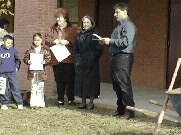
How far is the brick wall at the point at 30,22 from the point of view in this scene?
10.6 meters

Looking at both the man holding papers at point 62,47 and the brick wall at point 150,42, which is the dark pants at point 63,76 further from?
the brick wall at point 150,42

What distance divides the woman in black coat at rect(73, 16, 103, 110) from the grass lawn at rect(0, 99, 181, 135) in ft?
1.39

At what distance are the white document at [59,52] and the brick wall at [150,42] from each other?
15.9ft

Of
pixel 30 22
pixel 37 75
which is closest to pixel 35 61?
pixel 37 75

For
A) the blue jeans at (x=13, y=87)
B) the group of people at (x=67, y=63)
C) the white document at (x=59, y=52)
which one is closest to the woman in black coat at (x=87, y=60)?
the group of people at (x=67, y=63)

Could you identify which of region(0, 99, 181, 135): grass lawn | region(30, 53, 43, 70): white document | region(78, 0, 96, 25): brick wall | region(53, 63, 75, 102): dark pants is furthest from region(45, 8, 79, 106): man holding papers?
region(78, 0, 96, 25): brick wall

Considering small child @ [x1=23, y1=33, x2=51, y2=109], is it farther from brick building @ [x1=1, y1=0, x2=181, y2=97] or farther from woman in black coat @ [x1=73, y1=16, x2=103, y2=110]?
brick building @ [x1=1, y1=0, x2=181, y2=97]

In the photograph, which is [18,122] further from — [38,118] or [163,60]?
[163,60]

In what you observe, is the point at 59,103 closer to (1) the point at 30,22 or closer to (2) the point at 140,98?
(2) the point at 140,98

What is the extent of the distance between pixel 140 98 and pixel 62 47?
2.68m

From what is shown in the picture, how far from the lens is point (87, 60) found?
864 centimetres

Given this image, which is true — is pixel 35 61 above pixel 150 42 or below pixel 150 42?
below

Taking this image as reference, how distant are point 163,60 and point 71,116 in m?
5.74

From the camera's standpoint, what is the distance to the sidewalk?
905 cm
